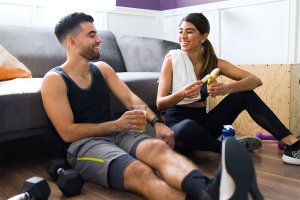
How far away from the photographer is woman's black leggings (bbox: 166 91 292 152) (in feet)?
5.56

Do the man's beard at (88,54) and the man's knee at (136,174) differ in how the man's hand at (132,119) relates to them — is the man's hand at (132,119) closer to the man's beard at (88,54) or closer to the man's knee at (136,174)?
the man's knee at (136,174)

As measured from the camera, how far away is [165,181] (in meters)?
1.19

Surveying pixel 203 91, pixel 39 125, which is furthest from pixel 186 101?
pixel 39 125

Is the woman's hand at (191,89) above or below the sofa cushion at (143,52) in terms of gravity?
below

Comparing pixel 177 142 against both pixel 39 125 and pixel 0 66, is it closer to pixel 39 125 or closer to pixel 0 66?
pixel 39 125

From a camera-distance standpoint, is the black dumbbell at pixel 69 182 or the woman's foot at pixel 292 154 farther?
the woman's foot at pixel 292 154

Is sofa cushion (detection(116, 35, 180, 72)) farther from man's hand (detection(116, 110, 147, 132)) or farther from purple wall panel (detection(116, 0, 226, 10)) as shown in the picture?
man's hand (detection(116, 110, 147, 132))

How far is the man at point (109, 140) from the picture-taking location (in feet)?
3.35

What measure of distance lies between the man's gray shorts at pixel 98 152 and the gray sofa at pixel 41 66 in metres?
0.23

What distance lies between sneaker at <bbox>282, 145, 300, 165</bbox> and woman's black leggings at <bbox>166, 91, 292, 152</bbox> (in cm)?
8

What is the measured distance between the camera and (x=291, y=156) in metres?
1.72

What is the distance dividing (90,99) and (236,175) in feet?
2.95

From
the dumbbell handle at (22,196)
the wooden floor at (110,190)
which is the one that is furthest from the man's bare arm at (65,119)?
the dumbbell handle at (22,196)

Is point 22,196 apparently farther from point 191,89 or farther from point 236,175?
point 191,89
